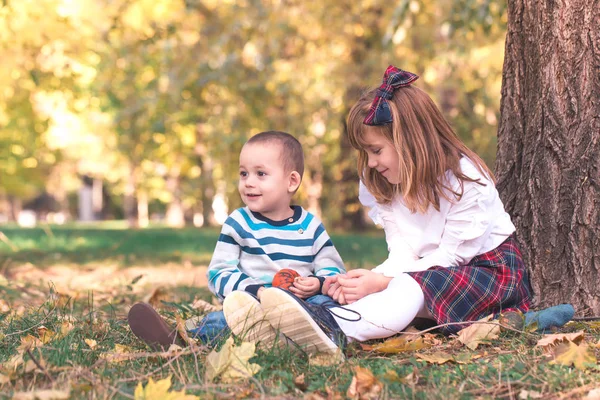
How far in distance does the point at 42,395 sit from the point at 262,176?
159 centimetres

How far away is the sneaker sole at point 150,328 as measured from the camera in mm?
2641

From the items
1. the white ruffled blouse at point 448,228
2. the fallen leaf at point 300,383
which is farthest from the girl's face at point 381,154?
the fallen leaf at point 300,383

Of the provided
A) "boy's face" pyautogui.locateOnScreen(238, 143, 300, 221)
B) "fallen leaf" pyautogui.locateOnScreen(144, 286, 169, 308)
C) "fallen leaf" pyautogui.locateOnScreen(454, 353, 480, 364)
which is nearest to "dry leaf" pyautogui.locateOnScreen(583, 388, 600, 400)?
"fallen leaf" pyautogui.locateOnScreen(454, 353, 480, 364)

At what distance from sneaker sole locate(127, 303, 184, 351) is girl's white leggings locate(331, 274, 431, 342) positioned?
661 millimetres

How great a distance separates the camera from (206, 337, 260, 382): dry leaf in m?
2.28

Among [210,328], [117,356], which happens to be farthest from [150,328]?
[210,328]

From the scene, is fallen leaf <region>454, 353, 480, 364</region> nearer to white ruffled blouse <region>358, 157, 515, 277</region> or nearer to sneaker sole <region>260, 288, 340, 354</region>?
sneaker sole <region>260, 288, 340, 354</region>

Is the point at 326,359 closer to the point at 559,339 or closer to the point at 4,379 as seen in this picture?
the point at 559,339

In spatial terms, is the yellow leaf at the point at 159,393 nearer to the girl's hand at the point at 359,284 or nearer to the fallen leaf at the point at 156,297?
the girl's hand at the point at 359,284

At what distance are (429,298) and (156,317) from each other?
3.79 ft

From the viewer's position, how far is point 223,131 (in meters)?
12.3

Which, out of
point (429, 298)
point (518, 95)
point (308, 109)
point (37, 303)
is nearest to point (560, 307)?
point (429, 298)

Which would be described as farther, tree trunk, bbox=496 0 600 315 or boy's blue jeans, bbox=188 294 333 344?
tree trunk, bbox=496 0 600 315

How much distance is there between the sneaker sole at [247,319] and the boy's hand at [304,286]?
0.44 m
